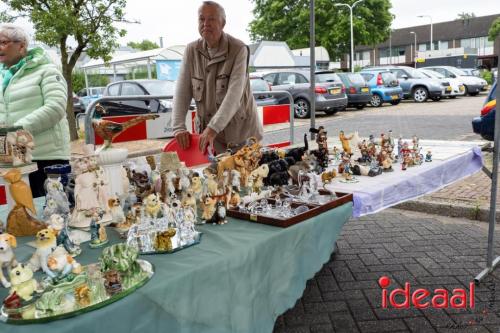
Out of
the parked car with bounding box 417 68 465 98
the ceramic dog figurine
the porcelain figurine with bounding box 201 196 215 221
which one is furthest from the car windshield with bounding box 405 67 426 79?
the ceramic dog figurine

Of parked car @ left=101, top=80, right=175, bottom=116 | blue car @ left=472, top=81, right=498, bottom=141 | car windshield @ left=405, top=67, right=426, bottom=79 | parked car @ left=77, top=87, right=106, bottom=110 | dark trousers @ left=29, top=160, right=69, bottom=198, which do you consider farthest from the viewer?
car windshield @ left=405, top=67, right=426, bottom=79

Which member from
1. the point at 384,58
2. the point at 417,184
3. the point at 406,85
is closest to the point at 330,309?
the point at 417,184

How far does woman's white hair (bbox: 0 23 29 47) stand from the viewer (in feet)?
7.87

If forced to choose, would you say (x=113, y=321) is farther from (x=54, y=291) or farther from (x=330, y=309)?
(x=330, y=309)

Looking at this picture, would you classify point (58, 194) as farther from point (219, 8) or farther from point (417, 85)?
point (417, 85)

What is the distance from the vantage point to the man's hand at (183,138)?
2848 millimetres

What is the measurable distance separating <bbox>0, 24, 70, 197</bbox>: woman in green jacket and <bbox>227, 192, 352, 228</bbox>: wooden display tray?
1.33m

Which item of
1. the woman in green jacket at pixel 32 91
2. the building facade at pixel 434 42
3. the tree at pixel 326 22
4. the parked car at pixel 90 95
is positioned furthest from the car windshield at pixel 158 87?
the building facade at pixel 434 42

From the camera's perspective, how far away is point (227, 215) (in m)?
1.73

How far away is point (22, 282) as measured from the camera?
3.54 feet

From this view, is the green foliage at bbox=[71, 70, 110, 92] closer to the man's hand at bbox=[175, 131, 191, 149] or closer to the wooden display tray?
the man's hand at bbox=[175, 131, 191, 149]

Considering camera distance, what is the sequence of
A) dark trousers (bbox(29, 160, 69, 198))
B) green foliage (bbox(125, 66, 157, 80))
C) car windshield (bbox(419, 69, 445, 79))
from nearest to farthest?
dark trousers (bbox(29, 160, 69, 198)) < car windshield (bbox(419, 69, 445, 79)) < green foliage (bbox(125, 66, 157, 80))

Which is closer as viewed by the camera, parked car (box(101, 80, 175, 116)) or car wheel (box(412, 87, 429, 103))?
parked car (box(101, 80, 175, 116))

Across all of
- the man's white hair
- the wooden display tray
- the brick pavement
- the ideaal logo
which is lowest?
the brick pavement
